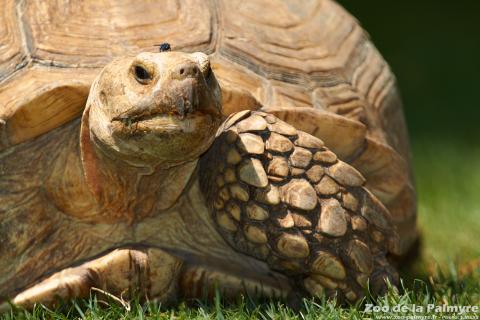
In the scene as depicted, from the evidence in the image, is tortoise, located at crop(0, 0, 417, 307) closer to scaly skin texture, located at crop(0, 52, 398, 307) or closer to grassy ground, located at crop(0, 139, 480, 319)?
scaly skin texture, located at crop(0, 52, 398, 307)

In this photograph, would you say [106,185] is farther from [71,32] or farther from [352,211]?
[352,211]

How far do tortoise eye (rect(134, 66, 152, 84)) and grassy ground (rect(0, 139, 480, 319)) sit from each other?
2.54ft

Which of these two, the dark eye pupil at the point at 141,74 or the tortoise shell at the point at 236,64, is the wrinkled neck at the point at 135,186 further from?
the dark eye pupil at the point at 141,74

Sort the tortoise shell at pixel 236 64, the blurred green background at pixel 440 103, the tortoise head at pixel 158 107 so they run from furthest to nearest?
the blurred green background at pixel 440 103 < the tortoise shell at pixel 236 64 < the tortoise head at pixel 158 107

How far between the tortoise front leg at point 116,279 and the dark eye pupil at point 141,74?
0.70 m

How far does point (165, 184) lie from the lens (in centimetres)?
323

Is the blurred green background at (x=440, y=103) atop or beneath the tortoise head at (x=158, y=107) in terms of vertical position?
beneath

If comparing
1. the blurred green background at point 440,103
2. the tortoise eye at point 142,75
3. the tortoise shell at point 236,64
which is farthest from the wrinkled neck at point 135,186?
the blurred green background at point 440,103

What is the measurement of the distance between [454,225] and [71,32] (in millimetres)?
2562

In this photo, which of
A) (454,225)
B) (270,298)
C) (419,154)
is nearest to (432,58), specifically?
(419,154)

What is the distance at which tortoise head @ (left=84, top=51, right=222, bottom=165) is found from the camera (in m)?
2.72

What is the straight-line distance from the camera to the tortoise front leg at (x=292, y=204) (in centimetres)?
316

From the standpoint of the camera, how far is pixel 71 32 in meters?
3.25

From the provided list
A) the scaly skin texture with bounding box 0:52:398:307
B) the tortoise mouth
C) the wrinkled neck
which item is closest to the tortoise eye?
the tortoise mouth
